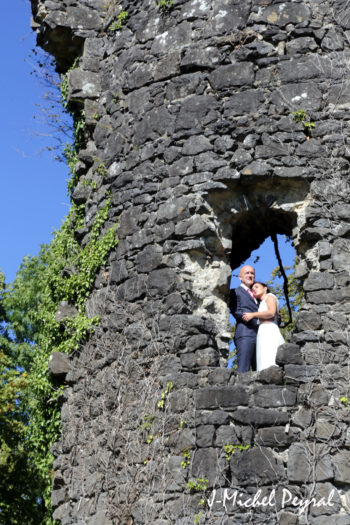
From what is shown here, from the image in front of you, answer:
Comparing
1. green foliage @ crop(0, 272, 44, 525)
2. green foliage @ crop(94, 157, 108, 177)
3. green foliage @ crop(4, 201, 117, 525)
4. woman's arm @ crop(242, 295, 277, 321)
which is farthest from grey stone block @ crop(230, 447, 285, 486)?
green foliage @ crop(0, 272, 44, 525)

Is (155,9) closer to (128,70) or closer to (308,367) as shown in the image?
(128,70)

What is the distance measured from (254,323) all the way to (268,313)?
0.31 meters

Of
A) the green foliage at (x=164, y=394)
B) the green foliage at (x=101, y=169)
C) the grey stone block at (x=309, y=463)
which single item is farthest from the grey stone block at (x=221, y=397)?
the green foliage at (x=101, y=169)

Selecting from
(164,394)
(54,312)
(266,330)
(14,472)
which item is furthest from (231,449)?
(14,472)

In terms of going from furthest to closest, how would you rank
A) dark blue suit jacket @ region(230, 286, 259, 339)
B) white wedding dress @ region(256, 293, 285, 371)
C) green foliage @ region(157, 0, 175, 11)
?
green foliage @ region(157, 0, 175, 11) → dark blue suit jacket @ region(230, 286, 259, 339) → white wedding dress @ region(256, 293, 285, 371)

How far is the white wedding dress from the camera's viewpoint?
7191 millimetres

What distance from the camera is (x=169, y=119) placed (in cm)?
786

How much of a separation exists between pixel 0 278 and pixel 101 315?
8.03m

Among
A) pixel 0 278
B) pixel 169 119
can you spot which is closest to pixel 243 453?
pixel 169 119

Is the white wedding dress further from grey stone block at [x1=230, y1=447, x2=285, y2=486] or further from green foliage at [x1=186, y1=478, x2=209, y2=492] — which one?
green foliage at [x1=186, y1=478, x2=209, y2=492]

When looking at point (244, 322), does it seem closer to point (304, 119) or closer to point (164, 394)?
point (164, 394)

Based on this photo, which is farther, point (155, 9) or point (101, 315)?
point (155, 9)

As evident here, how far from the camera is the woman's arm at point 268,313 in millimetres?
7395
